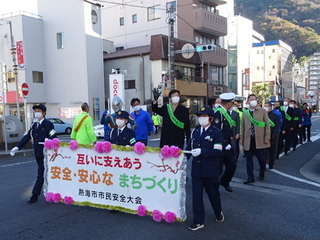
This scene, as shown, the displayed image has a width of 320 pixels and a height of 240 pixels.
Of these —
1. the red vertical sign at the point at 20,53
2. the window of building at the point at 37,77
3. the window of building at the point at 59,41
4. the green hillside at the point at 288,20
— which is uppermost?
the green hillside at the point at 288,20

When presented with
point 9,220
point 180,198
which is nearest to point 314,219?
point 180,198

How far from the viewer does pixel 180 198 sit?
4125 millimetres

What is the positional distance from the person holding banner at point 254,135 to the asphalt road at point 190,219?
0.55m

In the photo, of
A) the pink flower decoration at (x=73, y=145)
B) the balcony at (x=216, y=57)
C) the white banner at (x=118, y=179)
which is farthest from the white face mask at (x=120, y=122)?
the balcony at (x=216, y=57)

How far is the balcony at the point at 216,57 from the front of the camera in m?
29.9

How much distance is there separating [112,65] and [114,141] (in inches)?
964

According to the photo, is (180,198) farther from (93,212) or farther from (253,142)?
(253,142)

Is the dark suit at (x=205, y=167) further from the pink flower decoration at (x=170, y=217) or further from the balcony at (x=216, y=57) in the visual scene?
the balcony at (x=216, y=57)

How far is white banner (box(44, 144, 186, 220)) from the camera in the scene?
4207 millimetres

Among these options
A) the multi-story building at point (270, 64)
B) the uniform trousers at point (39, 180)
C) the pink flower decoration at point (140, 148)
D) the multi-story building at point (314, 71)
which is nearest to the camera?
the pink flower decoration at point (140, 148)

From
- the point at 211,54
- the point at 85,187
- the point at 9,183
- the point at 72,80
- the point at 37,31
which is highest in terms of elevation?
the point at 37,31

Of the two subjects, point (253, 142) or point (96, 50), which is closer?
point (253, 142)

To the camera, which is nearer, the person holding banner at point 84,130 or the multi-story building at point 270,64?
the person holding banner at point 84,130

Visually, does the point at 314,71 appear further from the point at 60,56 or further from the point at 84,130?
the point at 84,130
